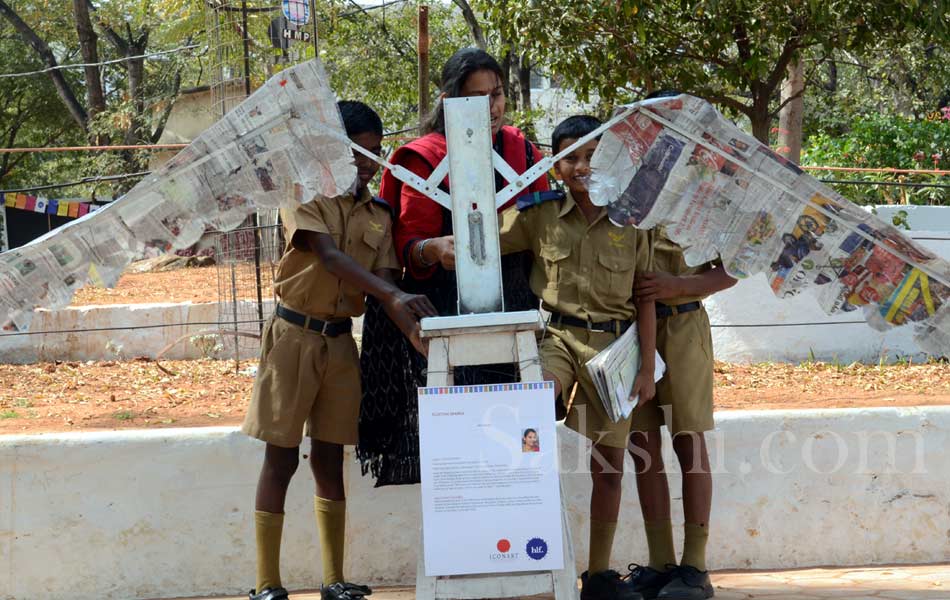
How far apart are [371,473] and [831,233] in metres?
1.77

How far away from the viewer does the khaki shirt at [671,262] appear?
11.6 feet

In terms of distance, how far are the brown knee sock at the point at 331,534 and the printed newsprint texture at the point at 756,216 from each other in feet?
4.22

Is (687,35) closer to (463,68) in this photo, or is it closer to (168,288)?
(463,68)

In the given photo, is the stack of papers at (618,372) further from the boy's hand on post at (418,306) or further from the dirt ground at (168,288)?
the dirt ground at (168,288)

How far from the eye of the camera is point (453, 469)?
280 centimetres

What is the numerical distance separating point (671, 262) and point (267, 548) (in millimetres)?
1525

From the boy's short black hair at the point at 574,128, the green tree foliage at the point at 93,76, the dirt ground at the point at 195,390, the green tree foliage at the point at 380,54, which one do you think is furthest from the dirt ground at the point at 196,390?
the green tree foliage at the point at 93,76

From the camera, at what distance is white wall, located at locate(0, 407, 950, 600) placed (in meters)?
3.82

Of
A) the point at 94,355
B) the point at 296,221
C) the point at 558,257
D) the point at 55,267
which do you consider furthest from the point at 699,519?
the point at 94,355

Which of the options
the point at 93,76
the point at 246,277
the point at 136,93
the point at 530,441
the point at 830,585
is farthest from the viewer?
the point at 136,93

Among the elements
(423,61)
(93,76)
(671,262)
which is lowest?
(671,262)

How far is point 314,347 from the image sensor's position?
3.37 meters

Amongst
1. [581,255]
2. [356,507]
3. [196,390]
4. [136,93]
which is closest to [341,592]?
[356,507]

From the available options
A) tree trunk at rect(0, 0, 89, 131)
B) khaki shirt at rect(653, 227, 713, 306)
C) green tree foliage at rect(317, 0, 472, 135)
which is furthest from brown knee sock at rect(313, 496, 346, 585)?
tree trunk at rect(0, 0, 89, 131)
